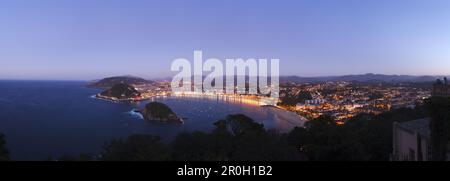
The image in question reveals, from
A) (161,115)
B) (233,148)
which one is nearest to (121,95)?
(161,115)

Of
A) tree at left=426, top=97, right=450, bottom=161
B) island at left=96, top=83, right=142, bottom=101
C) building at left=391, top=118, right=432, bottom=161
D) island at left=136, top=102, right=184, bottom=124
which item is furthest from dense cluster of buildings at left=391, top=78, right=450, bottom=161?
island at left=96, top=83, right=142, bottom=101

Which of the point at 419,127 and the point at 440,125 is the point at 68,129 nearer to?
the point at 419,127

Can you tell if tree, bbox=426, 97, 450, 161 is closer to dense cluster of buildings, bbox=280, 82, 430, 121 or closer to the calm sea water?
the calm sea water

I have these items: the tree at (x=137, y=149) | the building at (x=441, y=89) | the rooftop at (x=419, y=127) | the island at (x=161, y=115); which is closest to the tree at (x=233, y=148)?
the tree at (x=137, y=149)

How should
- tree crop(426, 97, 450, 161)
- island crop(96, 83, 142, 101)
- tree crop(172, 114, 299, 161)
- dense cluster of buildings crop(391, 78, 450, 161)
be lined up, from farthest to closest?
island crop(96, 83, 142, 101) → tree crop(172, 114, 299, 161) → dense cluster of buildings crop(391, 78, 450, 161) → tree crop(426, 97, 450, 161)

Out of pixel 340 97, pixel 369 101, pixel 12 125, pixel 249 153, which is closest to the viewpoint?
pixel 249 153
